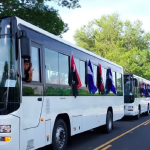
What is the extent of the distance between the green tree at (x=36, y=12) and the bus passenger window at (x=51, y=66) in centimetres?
919

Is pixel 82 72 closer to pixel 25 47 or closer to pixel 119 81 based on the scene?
pixel 25 47

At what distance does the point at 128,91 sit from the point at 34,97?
508 inches

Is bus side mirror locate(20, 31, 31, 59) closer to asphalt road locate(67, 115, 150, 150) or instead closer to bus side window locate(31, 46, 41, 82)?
bus side window locate(31, 46, 41, 82)

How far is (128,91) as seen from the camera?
1834 cm

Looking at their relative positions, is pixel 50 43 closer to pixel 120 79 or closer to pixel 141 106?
pixel 120 79

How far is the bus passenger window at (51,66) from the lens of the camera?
7.00m

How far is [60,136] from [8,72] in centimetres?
265

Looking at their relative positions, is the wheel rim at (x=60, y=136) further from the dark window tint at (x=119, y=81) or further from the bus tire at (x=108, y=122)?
the dark window tint at (x=119, y=81)

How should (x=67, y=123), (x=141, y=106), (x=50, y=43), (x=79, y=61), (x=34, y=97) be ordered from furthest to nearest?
(x=141, y=106)
(x=79, y=61)
(x=67, y=123)
(x=50, y=43)
(x=34, y=97)

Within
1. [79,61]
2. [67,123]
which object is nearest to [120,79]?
[79,61]

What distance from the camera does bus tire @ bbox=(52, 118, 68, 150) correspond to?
7125mm

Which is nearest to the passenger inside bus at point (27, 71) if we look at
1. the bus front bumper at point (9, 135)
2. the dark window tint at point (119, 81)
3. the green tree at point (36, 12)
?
the bus front bumper at point (9, 135)

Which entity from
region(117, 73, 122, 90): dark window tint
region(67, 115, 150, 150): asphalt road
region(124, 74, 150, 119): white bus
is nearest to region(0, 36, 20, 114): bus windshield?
region(67, 115, 150, 150): asphalt road

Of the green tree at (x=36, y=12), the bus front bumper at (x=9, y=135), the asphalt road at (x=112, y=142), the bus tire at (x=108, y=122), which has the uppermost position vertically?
the green tree at (x=36, y=12)
